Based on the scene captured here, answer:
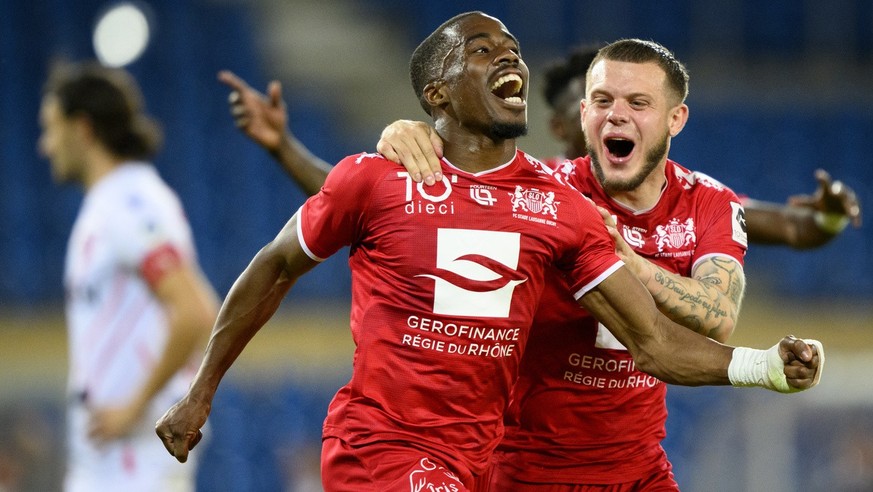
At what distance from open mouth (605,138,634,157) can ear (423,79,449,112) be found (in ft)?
1.91

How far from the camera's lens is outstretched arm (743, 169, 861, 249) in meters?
4.68

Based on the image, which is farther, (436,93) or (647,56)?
(647,56)

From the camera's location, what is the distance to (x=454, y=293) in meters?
3.17

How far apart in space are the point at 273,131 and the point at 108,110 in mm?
938

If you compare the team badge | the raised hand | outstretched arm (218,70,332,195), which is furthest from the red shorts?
the raised hand

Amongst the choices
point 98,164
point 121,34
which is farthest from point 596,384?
point 121,34

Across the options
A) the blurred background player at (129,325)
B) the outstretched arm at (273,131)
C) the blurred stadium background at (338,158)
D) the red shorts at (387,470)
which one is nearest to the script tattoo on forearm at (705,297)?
the red shorts at (387,470)

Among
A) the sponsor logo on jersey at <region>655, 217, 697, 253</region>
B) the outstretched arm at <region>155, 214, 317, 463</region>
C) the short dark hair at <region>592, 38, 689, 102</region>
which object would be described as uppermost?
the short dark hair at <region>592, 38, 689, 102</region>

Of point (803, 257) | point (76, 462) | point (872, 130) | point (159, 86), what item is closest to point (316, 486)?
point (76, 462)

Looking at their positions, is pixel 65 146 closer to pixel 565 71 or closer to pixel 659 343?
pixel 565 71

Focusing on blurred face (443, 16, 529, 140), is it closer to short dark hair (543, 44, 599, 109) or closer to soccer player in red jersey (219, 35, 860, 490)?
soccer player in red jersey (219, 35, 860, 490)

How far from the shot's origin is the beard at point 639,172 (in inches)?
144

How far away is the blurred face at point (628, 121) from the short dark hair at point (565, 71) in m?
1.22

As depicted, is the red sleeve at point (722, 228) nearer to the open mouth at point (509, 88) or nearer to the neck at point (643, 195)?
the neck at point (643, 195)
